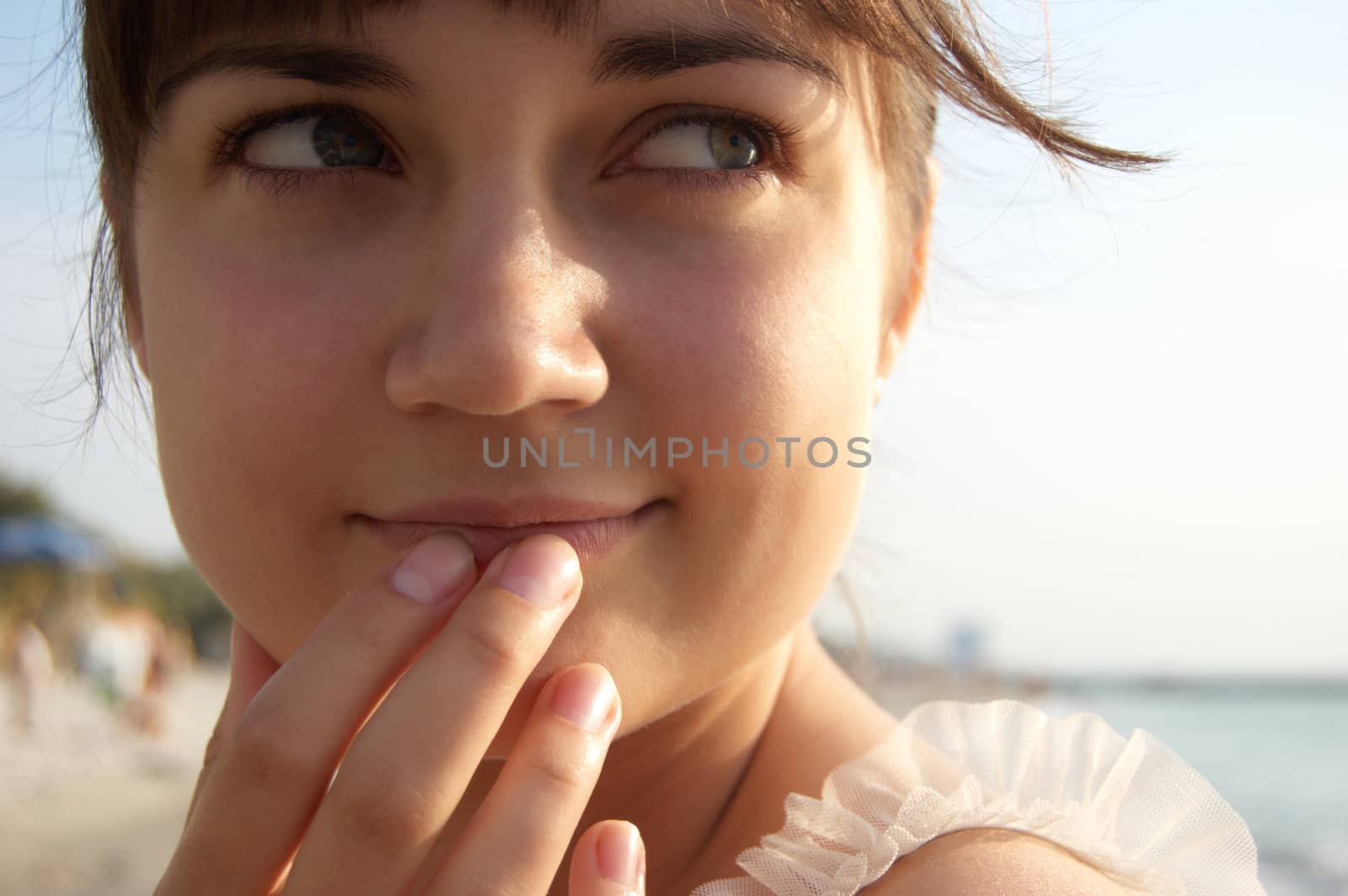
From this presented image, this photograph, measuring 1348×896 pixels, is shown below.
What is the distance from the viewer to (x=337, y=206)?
1520mm

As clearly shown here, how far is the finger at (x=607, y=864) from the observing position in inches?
53.1

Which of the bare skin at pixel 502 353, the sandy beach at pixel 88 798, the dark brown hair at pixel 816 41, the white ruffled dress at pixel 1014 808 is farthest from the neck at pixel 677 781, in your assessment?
the sandy beach at pixel 88 798

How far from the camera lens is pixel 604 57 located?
140 cm

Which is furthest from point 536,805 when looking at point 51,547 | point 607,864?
point 51,547

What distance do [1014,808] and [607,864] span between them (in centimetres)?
63

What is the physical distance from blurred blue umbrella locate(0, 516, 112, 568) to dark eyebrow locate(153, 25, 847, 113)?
28.3m

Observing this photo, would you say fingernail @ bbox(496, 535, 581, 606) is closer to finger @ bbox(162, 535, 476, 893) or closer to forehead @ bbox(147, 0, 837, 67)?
finger @ bbox(162, 535, 476, 893)

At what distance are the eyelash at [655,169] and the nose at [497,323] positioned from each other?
24 centimetres

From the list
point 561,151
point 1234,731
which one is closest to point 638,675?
point 561,151

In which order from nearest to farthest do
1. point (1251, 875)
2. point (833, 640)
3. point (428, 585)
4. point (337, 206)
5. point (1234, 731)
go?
point (428, 585) < point (337, 206) < point (1251, 875) < point (833, 640) < point (1234, 731)

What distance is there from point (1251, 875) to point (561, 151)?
4.79ft

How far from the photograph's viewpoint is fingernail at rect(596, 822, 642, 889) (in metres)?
1.35

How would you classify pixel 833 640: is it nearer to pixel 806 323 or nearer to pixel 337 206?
pixel 806 323

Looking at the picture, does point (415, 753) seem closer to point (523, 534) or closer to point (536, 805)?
point (536, 805)
